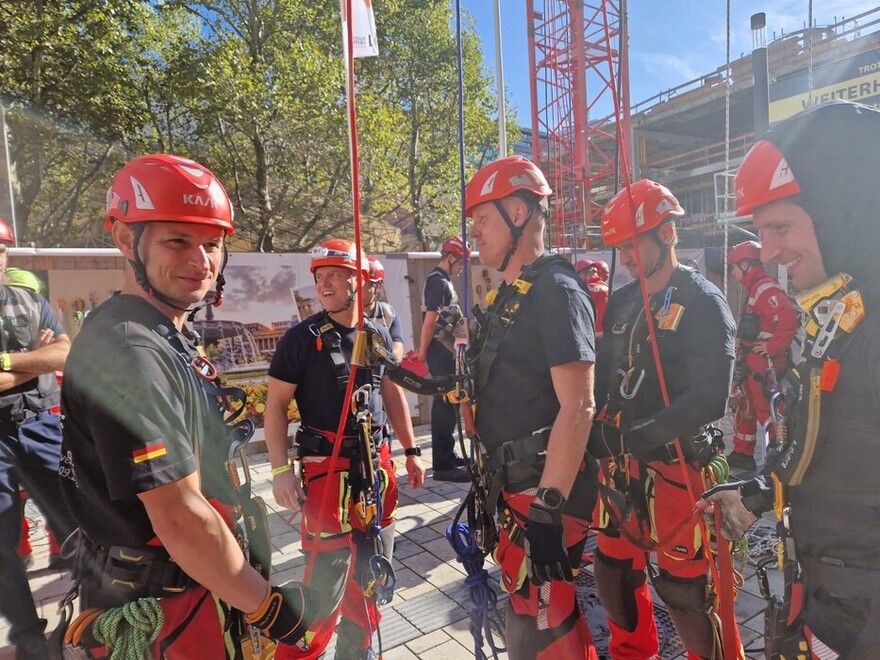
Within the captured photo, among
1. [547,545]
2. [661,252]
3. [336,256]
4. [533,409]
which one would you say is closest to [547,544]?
[547,545]

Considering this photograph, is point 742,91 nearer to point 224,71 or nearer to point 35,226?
point 224,71

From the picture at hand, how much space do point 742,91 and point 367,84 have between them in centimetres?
1367

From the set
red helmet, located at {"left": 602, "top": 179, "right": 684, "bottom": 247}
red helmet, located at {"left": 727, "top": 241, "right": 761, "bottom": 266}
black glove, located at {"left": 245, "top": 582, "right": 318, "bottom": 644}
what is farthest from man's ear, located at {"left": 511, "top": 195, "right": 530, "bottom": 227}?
red helmet, located at {"left": 727, "top": 241, "right": 761, "bottom": 266}

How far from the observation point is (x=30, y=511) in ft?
17.9

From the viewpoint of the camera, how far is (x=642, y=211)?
286 centimetres

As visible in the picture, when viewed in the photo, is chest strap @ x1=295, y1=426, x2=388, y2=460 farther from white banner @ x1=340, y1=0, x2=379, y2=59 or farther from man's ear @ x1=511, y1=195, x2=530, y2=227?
white banner @ x1=340, y1=0, x2=379, y2=59

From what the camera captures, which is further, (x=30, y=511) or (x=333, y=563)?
(x=30, y=511)

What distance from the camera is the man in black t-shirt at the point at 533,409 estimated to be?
205cm

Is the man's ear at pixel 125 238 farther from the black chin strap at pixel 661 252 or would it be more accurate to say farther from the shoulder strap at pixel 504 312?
the black chin strap at pixel 661 252

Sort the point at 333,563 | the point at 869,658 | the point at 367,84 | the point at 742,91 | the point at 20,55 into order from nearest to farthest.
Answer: the point at 869,658, the point at 333,563, the point at 20,55, the point at 367,84, the point at 742,91

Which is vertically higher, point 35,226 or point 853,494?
point 35,226

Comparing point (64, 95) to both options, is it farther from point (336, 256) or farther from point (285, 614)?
Result: point (285, 614)

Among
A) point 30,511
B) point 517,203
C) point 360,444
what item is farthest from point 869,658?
point 30,511

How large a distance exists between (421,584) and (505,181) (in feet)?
9.88
